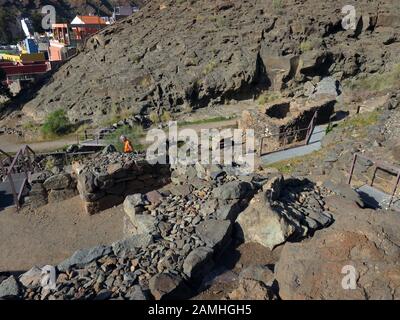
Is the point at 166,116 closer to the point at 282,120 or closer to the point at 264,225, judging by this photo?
the point at 282,120

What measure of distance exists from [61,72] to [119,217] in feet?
83.8

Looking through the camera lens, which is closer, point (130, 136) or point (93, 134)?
point (130, 136)

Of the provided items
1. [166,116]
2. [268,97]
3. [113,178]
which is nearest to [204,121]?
[166,116]

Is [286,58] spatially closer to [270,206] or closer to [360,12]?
[360,12]

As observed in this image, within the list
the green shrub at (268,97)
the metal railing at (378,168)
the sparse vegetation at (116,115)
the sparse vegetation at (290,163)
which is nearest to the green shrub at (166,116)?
the sparse vegetation at (116,115)

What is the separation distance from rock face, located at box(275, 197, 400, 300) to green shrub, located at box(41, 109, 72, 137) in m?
20.6

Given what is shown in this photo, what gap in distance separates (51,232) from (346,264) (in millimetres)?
6671

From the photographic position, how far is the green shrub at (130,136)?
1644cm

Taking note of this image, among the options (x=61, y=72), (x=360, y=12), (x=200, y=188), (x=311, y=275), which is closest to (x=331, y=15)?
(x=360, y=12)

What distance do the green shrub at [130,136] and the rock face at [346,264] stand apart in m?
11.2

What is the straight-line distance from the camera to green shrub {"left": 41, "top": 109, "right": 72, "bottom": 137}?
22.3 meters

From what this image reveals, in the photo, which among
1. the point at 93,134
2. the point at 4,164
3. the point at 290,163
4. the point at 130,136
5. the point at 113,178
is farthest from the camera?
the point at 93,134

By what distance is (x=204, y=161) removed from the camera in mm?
8805

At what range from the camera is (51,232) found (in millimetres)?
8352
